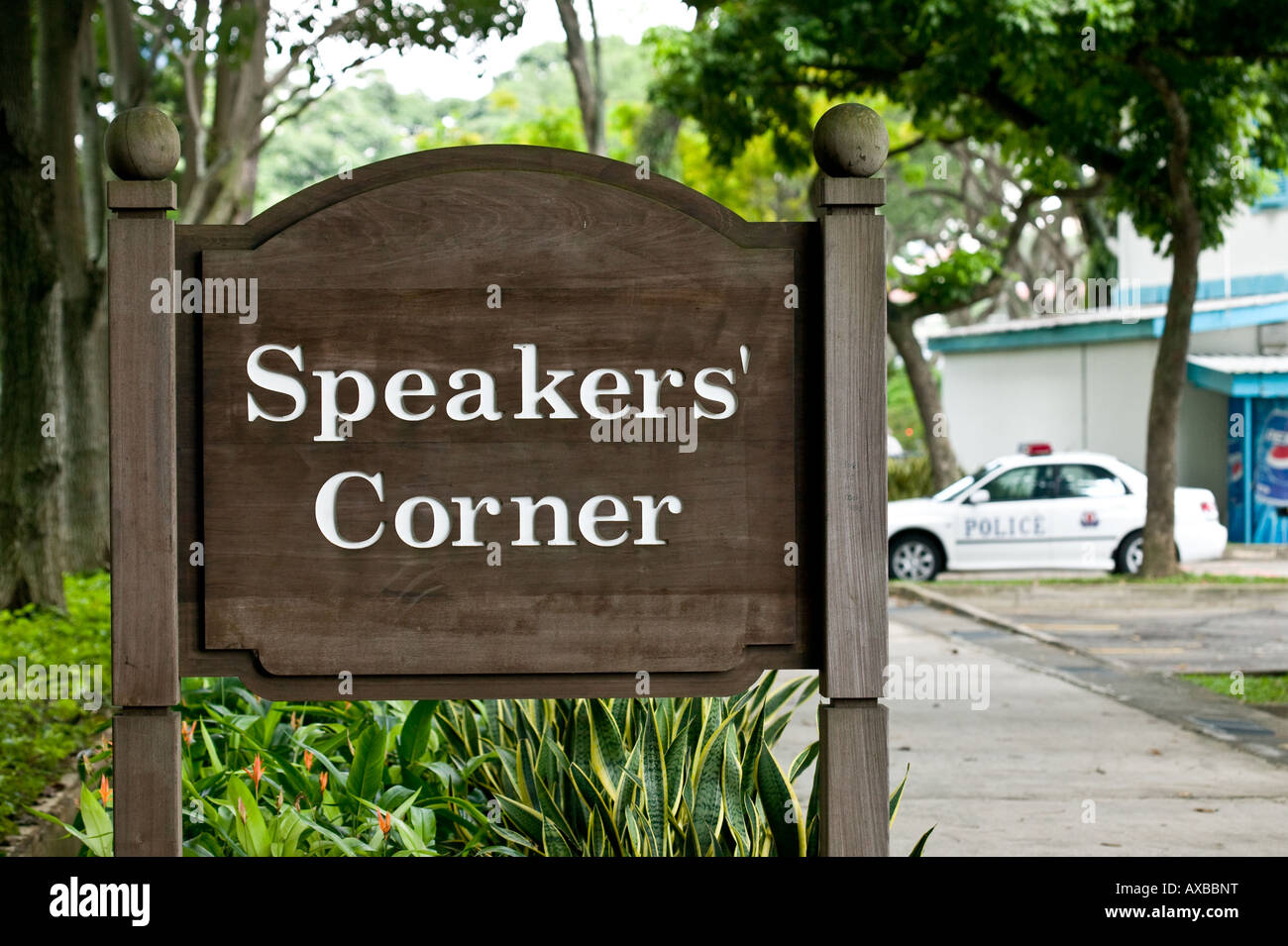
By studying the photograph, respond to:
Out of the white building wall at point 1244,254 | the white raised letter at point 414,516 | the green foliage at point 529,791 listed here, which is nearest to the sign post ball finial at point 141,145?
the white raised letter at point 414,516

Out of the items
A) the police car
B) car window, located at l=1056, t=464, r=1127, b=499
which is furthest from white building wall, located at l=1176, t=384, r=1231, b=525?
car window, located at l=1056, t=464, r=1127, b=499

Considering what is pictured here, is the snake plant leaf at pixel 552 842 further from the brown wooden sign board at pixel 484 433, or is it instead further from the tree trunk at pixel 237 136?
the tree trunk at pixel 237 136

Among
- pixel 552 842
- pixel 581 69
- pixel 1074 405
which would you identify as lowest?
pixel 552 842

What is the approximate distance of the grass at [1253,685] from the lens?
8.73 m

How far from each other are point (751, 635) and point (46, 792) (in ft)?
13.5

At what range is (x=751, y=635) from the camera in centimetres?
280

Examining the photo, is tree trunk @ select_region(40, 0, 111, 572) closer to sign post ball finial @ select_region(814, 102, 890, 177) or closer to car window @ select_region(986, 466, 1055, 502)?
sign post ball finial @ select_region(814, 102, 890, 177)

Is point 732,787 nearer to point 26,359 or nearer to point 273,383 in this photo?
point 273,383

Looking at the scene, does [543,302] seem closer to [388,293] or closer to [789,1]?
[388,293]

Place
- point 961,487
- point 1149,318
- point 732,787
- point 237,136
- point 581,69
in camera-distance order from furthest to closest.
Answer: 1. point 1149,318
2. point 581,69
3. point 961,487
4. point 237,136
5. point 732,787

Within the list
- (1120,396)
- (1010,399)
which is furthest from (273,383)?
(1010,399)

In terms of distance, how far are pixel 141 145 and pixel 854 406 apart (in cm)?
148

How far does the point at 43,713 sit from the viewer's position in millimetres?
6828

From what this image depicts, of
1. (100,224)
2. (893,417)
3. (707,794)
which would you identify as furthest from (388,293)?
(893,417)
